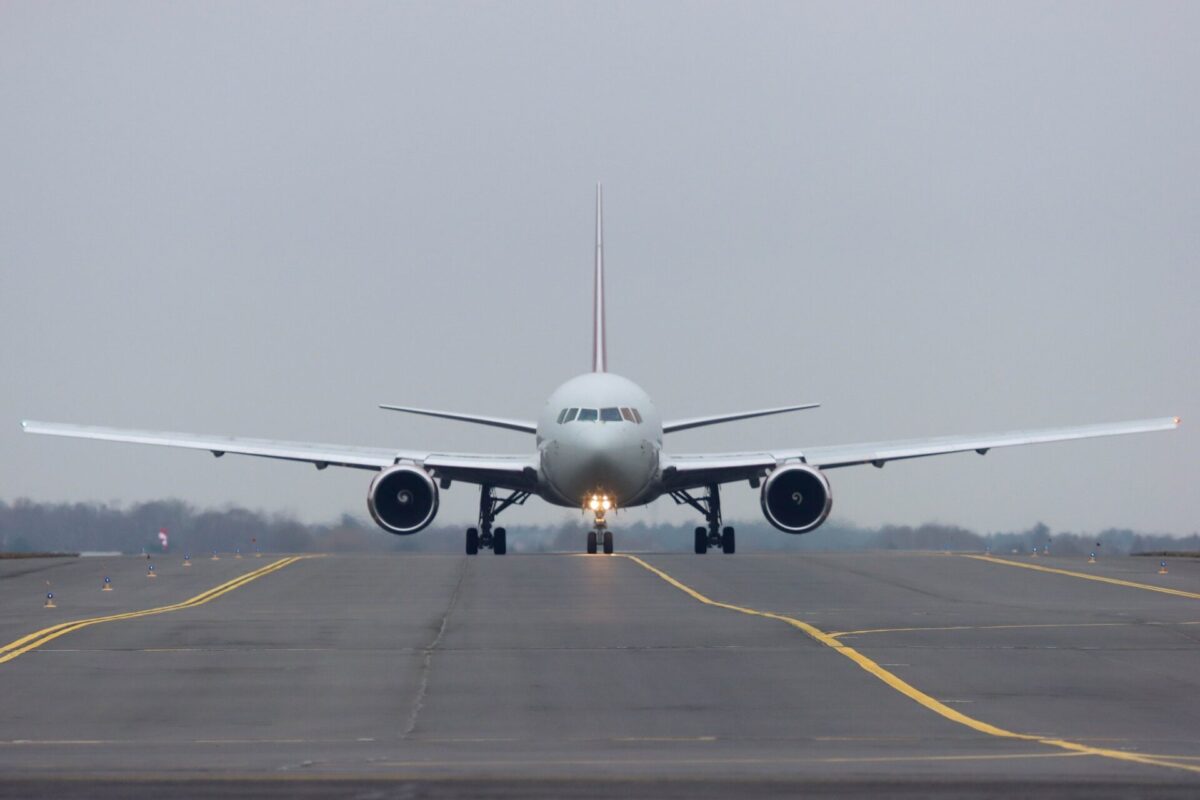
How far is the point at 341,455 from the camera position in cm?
5331

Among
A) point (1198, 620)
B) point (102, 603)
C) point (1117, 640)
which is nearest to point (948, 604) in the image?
point (1198, 620)

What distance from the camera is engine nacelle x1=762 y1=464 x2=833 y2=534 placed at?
50281 mm

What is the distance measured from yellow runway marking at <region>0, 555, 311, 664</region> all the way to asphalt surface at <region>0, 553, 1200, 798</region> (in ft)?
0.59

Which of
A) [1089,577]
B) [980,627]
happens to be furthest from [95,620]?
[1089,577]

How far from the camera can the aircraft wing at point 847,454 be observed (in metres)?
52.3

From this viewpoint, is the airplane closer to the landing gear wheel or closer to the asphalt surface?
the landing gear wheel

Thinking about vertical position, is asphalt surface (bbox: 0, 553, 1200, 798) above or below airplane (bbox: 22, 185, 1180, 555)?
below

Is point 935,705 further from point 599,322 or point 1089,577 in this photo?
point 599,322

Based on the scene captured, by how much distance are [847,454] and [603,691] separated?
36.5 metres

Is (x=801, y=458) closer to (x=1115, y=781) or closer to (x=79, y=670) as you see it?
(x=79, y=670)

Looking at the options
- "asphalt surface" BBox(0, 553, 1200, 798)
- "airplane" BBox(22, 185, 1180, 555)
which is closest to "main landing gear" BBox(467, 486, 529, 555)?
"airplane" BBox(22, 185, 1180, 555)

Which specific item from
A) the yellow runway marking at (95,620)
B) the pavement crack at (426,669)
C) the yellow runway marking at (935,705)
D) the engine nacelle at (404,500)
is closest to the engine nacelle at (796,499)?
the engine nacelle at (404,500)

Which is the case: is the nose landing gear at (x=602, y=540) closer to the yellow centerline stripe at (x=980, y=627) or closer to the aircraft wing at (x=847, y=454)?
the aircraft wing at (x=847, y=454)

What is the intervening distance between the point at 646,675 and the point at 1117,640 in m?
6.84
